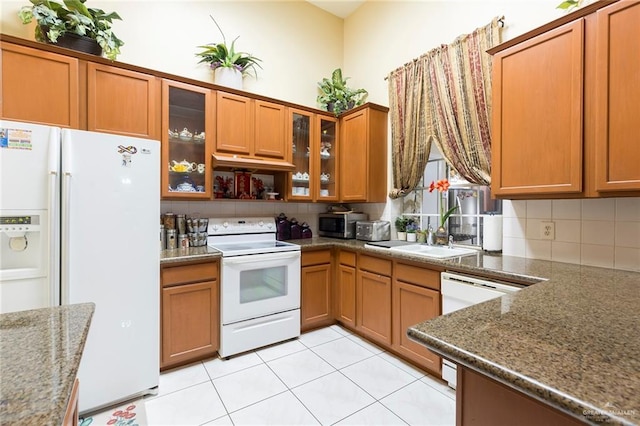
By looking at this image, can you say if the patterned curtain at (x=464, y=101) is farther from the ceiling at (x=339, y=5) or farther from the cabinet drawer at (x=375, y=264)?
the ceiling at (x=339, y=5)

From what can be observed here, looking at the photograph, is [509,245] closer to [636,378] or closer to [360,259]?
[360,259]

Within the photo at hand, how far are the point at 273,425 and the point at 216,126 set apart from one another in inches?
87.4

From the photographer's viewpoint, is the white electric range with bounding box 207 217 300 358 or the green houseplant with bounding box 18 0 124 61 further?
the white electric range with bounding box 207 217 300 358

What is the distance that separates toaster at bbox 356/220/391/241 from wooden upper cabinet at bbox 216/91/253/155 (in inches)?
→ 52.1

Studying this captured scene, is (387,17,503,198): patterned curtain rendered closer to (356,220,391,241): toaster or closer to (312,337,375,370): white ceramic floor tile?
(356,220,391,241): toaster

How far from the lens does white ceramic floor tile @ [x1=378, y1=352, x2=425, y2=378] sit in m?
2.17

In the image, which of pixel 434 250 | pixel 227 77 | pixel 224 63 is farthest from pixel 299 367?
pixel 224 63

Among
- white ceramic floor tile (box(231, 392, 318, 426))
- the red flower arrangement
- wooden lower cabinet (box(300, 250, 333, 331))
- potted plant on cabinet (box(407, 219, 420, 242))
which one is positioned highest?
the red flower arrangement

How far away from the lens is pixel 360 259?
2.69 m

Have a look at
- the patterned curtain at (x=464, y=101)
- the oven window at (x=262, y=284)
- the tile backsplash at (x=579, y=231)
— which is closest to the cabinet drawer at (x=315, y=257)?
the oven window at (x=262, y=284)

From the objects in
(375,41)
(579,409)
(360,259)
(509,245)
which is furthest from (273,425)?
(375,41)

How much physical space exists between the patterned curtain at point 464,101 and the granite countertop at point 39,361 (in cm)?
243

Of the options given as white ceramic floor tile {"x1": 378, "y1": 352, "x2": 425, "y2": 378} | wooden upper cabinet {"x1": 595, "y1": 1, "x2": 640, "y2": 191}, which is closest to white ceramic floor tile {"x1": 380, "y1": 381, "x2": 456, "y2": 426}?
white ceramic floor tile {"x1": 378, "y1": 352, "x2": 425, "y2": 378}

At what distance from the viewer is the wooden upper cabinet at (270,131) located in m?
2.74
